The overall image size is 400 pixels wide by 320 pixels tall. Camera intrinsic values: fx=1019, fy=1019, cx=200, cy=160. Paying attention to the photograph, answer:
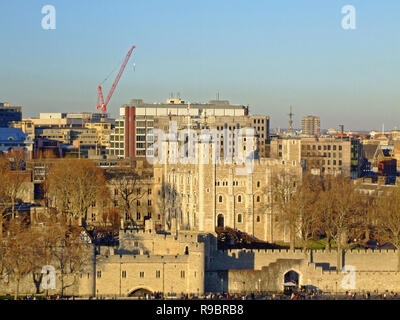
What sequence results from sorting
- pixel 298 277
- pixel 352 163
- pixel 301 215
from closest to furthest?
pixel 298 277
pixel 301 215
pixel 352 163

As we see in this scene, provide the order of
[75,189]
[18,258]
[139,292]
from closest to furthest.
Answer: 1. [18,258]
2. [139,292]
3. [75,189]

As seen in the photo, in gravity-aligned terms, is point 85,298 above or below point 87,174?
below

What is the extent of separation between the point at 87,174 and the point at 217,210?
16899 mm

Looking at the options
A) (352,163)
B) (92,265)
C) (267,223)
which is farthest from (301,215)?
(352,163)

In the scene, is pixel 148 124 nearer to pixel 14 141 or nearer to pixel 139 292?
pixel 14 141

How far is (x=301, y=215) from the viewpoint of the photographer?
78.0 meters

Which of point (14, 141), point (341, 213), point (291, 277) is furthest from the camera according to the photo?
point (14, 141)

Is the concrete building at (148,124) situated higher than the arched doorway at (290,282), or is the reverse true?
the concrete building at (148,124)

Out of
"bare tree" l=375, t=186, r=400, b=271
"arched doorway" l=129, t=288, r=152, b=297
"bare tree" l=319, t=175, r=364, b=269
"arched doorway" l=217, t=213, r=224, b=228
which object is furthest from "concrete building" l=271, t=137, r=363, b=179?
"arched doorway" l=129, t=288, r=152, b=297

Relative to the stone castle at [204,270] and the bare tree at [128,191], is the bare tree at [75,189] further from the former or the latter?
the stone castle at [204,270]

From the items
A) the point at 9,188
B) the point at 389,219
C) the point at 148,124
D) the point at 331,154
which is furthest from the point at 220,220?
the point at 148,124

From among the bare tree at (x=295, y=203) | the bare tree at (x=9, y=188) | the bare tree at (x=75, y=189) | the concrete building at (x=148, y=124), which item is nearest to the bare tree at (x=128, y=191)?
the bare tree at (x=75, y=189)

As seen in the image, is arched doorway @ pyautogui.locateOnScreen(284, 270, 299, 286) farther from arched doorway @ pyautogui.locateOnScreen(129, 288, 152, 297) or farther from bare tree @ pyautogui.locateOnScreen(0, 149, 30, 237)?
bare tree @ pyautogui.locateOnScreen(0, 149, 30, 237)
